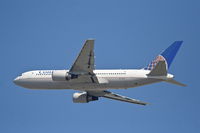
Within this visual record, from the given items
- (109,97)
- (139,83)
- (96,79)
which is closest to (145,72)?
(139,83)

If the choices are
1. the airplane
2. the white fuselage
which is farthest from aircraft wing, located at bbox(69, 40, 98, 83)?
the white fuselage

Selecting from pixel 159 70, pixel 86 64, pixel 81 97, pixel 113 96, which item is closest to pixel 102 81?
pixel 86 64

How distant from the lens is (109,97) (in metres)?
71.8

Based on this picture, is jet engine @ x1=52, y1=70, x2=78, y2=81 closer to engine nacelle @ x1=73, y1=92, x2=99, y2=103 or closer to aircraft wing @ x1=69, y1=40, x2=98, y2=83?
aircraft wing @ x1=69, y1=40, x2=98, y2=83

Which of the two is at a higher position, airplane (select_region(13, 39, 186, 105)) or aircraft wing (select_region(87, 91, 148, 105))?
airplane (select_region(13, 39, 186, 105))

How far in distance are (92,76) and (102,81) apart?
182cm

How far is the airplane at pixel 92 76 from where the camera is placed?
5929 centimetres

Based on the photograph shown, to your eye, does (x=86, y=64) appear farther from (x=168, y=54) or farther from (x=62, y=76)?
(x=168, y=54)

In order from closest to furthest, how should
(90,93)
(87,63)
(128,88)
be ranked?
(87,63)
(128,88)
(90,93)

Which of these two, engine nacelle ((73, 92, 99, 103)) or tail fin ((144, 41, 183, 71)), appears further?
engine nacelle ((73, 92, 99, 103))

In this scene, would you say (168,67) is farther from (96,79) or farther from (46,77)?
(46,77)

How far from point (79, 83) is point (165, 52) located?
11.6 metres

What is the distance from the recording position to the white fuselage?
62.0 m

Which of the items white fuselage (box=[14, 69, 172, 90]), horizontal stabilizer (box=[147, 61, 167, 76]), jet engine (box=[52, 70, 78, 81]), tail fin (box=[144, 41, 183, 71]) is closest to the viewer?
horizontal stabilizer (box=[147, 61, 167, 76])
